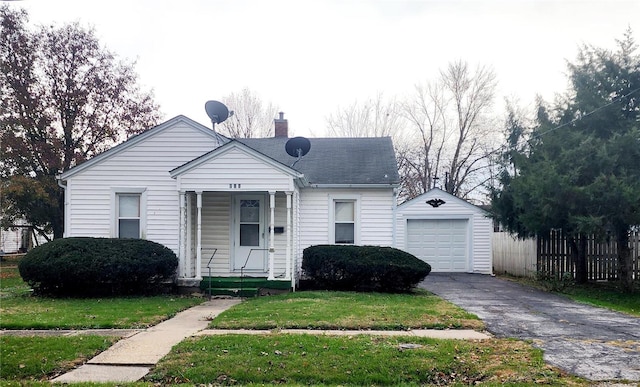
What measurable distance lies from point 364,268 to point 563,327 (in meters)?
5.42

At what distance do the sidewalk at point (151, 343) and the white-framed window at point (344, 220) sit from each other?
5802 mm

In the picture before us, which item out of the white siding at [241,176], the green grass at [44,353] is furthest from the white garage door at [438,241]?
the green grass at [44,353]

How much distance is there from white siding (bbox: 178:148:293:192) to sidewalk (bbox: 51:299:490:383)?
12.9 ft

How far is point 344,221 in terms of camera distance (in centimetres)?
1452

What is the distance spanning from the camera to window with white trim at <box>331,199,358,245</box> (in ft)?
47.5

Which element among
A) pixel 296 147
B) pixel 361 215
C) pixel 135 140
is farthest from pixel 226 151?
pixel 361 215

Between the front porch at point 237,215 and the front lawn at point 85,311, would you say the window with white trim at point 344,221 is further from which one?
the front lawn at point 85,311

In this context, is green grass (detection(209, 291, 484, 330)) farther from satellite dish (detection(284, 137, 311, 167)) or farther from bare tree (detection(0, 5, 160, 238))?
bare tree (detection(0, 5, 160, 238))

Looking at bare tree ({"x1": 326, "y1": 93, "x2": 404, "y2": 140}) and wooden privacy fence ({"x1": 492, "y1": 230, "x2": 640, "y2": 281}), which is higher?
bare tree ({"x1": 326, "y1": 93, "x2": 404, "y2": 140})

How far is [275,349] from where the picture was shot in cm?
601

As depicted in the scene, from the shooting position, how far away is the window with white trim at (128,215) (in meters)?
13.5

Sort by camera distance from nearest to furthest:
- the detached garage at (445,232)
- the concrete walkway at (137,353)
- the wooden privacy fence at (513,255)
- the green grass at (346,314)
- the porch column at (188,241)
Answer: the concrete walkway at (137,353) → the green grass at (346,314) → the porch column at (188,241) → the wooden privacy fence at (513,255) → the detached garage at (445,232)

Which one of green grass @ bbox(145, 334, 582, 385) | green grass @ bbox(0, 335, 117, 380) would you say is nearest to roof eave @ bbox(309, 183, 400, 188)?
green grass @ bbox(145, 334, 582, 385)

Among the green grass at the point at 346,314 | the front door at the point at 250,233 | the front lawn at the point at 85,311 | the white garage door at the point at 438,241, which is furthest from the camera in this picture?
the white garage door at the point at 438,241
